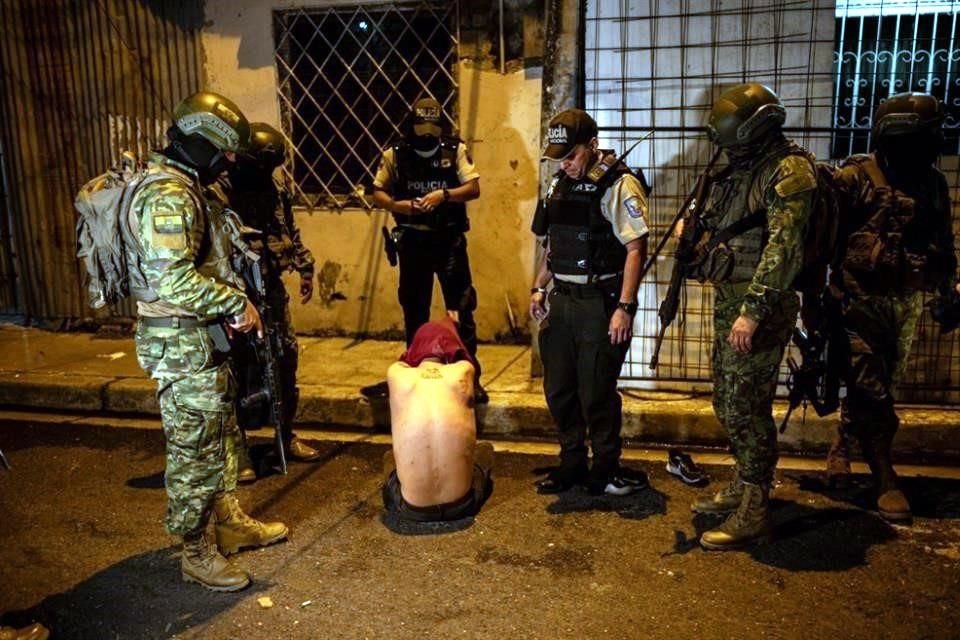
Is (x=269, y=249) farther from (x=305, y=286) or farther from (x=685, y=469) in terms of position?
(x=685, y=469)

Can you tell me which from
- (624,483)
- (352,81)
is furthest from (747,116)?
(352,81)

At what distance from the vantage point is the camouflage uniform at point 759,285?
11.5 feet

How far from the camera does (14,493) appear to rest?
4.75 meters

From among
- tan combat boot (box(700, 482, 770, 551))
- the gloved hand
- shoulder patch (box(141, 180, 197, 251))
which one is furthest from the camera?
the gloved hand

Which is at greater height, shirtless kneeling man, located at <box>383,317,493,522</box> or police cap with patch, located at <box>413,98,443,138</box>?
police cap with patch, located at <box>413,98,443,138</box>

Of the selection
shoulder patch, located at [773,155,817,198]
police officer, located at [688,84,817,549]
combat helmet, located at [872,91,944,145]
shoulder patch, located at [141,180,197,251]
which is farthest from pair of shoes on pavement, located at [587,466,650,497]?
shoulder patch, located at [141,180,197,251]

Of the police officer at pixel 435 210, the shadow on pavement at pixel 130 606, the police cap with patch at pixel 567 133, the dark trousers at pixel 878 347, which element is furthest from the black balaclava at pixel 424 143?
the shadow on pavement at pixel 130 606

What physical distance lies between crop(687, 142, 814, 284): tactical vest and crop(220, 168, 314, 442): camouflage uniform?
2407 millimetres

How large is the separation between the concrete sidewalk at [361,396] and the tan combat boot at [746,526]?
143 cm

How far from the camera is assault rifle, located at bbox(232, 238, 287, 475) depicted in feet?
12.3

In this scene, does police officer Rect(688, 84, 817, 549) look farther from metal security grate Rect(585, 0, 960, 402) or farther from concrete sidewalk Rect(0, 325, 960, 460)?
metal security grate Rect(585, 0, 960, 402)

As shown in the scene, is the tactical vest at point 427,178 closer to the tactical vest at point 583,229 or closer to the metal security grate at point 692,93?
the metal security grate at point 692,93

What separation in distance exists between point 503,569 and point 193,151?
228 centimetres

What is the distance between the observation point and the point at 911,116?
3.82 meters
